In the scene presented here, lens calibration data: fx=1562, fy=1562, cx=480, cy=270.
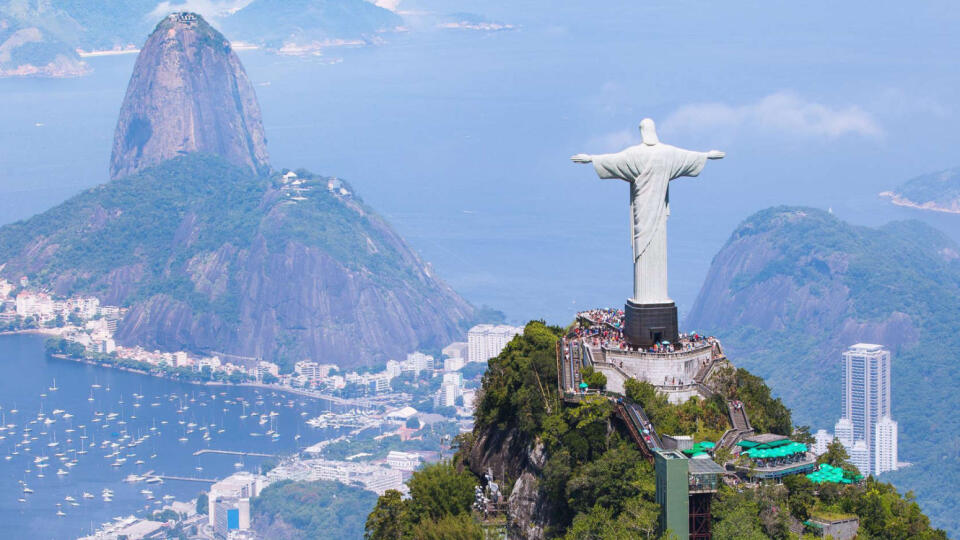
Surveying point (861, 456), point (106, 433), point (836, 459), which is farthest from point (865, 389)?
point (836, 459)

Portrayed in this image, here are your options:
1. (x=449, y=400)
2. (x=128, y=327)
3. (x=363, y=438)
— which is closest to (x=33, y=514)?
(x=363, y=438)

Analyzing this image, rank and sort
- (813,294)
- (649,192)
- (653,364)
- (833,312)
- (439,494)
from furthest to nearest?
(813,294) → (833,312) → (649,192) → (439,494) → (653,364)

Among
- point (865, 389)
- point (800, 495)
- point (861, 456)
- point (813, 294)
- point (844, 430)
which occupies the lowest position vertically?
point (861, 456)

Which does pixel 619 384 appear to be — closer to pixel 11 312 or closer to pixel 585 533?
pixel 585 533

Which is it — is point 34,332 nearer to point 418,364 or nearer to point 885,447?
point 418,364

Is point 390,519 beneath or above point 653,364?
beneath

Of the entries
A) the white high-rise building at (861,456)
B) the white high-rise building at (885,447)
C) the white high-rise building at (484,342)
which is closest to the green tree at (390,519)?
the white high-rise building at (861,456)
